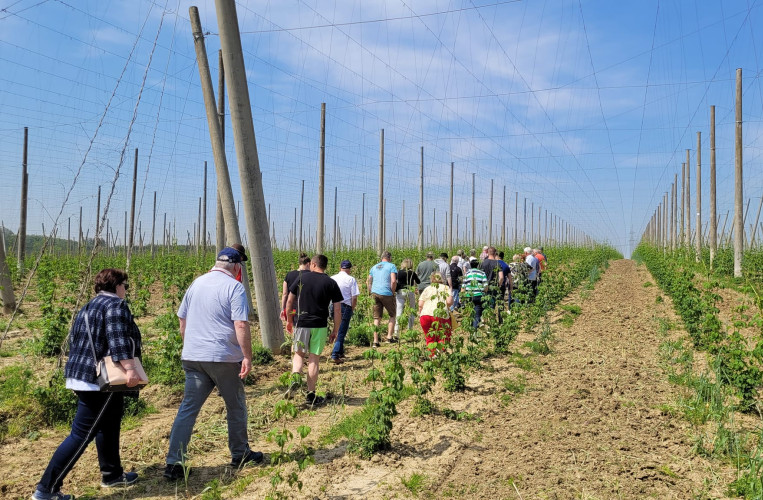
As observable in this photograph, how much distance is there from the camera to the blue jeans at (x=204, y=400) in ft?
14.0

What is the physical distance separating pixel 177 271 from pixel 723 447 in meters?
14.6

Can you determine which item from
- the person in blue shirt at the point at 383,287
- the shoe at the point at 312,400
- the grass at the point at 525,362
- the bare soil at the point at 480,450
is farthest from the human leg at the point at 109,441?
the person in blue shirt at the point at 383,287

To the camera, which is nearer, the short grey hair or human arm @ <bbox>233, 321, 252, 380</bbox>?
human arm @ <bbox>233, 321, 252, 380</bbox>

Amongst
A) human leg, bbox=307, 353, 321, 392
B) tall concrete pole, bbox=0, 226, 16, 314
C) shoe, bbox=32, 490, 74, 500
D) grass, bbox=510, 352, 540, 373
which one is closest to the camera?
shoe, bbox=32, 490, 74, 500

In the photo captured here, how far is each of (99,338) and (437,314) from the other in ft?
10.4

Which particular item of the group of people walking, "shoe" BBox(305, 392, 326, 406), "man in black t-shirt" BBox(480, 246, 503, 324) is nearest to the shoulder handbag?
the group of people walking

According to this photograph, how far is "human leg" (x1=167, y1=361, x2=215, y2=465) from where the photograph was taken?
425 cm

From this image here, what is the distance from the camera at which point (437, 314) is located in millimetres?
5953

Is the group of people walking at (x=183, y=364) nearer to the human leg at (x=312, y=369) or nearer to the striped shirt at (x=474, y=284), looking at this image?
the human leg at (x=312, y=369)

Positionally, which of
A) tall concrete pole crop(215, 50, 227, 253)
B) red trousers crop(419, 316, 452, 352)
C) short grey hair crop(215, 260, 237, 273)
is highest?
tall concrete pole crop(215, 50, 227, 253)

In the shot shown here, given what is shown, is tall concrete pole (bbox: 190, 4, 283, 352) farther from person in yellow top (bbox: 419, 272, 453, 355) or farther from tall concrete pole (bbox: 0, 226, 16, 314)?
tall concrete pole (bbox: 0, 226, 16, 314)

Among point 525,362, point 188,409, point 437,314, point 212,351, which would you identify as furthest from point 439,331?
point 188,409

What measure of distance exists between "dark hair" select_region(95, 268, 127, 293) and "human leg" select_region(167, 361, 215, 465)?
0.76 metres

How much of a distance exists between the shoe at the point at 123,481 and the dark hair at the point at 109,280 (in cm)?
132
